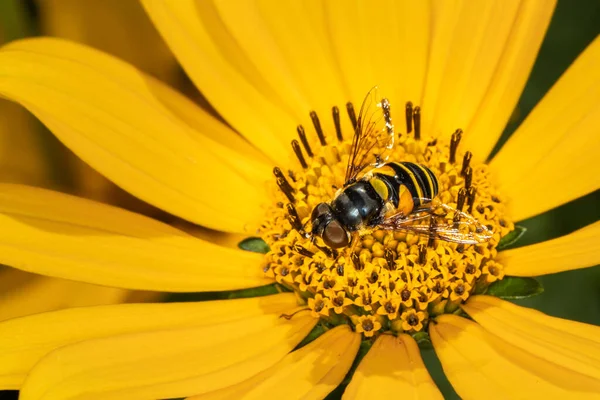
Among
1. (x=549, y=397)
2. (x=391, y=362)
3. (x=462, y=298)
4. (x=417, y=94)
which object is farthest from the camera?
(x=417, y=94)

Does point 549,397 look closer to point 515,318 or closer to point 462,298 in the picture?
point 515,318

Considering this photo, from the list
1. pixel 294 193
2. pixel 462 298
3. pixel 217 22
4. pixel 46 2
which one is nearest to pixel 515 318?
pixel 462 298

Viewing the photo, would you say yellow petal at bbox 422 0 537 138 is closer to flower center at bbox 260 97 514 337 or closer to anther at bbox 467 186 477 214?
flower center at bbox 260 97 514 337

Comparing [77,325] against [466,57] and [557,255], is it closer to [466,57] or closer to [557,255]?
[557,255]

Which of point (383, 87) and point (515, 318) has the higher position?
point (383, 87)

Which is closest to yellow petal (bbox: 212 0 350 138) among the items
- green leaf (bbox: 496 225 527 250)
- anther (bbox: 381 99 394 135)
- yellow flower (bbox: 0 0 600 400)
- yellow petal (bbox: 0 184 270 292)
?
yellow flower (bbox: 0 0 600 400)

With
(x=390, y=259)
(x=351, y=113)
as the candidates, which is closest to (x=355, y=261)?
(x=390, y=259)
